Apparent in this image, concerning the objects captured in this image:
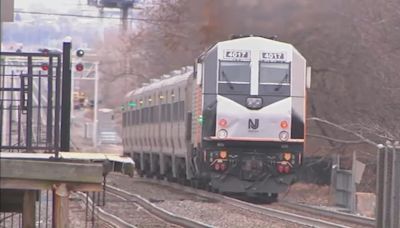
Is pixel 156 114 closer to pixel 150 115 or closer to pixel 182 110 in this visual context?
pixel 150 115

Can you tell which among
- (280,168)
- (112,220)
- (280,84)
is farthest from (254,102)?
(112,220)

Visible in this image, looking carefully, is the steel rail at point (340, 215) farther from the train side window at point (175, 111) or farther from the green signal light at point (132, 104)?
the green signal light at point (132, 104)

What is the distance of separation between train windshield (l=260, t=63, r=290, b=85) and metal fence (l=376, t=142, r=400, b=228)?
825 centimetres

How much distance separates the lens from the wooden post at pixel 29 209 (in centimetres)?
845

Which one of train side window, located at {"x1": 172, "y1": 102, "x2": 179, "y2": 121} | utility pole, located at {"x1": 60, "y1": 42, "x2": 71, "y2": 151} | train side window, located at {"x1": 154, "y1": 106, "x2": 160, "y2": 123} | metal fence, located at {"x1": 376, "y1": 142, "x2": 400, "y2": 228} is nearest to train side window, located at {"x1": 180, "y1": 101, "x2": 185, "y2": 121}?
train side window, located at {"x1": 172, "y1": 102, "x2": 179, "y2": 121}

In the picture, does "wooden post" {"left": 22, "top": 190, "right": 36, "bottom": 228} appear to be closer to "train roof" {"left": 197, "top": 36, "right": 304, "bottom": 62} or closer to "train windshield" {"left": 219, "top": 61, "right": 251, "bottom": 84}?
"train roof" {"left": 197, "top": 36, "right": 304, "bottom": 62}

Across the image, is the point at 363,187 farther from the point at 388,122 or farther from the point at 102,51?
the point at 102,51

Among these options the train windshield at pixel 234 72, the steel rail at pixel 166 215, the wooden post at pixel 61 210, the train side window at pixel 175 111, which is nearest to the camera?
the wooden post at pixel 61 210

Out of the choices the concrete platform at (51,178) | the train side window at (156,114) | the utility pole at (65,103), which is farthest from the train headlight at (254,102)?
the concrete platform at (51,178)

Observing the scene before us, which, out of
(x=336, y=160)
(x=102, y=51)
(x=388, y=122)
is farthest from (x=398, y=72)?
(x=102, y=51)

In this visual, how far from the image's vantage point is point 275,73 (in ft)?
71.2

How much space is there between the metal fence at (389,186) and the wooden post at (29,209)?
243 inches

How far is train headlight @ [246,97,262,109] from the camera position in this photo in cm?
2144

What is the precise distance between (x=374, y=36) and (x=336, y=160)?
18.9 feet
